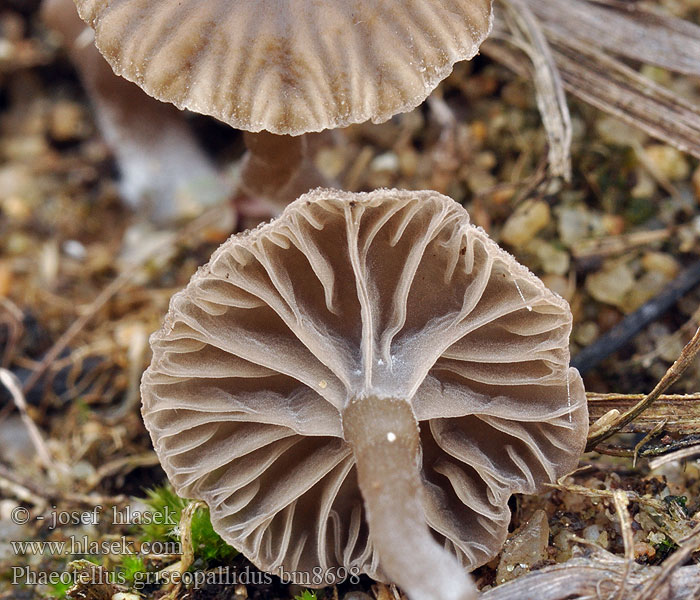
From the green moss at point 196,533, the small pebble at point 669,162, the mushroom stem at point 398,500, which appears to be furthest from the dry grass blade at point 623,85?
the green moss at point 196,533

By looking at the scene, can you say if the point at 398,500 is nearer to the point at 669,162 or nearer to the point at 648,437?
the point at 648,437

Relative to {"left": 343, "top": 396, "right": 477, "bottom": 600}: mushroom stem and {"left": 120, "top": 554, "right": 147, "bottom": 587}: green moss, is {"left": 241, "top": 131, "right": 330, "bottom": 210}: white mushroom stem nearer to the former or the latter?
{"left": 343, "top": 396, "right": 477, "bottom": 600}: mushroom stem

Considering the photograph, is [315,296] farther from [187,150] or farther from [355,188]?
[187,150]

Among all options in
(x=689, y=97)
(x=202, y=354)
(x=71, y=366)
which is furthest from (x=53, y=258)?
(x=689, y=97)

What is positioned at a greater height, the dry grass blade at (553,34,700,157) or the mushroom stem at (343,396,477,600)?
the dry grass blade at (553,34,700,157)

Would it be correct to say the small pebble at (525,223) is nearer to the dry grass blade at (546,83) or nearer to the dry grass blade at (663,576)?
the dry grass blade at (546,83)

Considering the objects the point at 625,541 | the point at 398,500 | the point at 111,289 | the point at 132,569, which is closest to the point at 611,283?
the point at 625,541

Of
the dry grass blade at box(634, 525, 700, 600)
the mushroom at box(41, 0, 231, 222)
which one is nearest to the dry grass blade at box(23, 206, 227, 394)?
the mushroom at box(41, 0, 231, 222)
